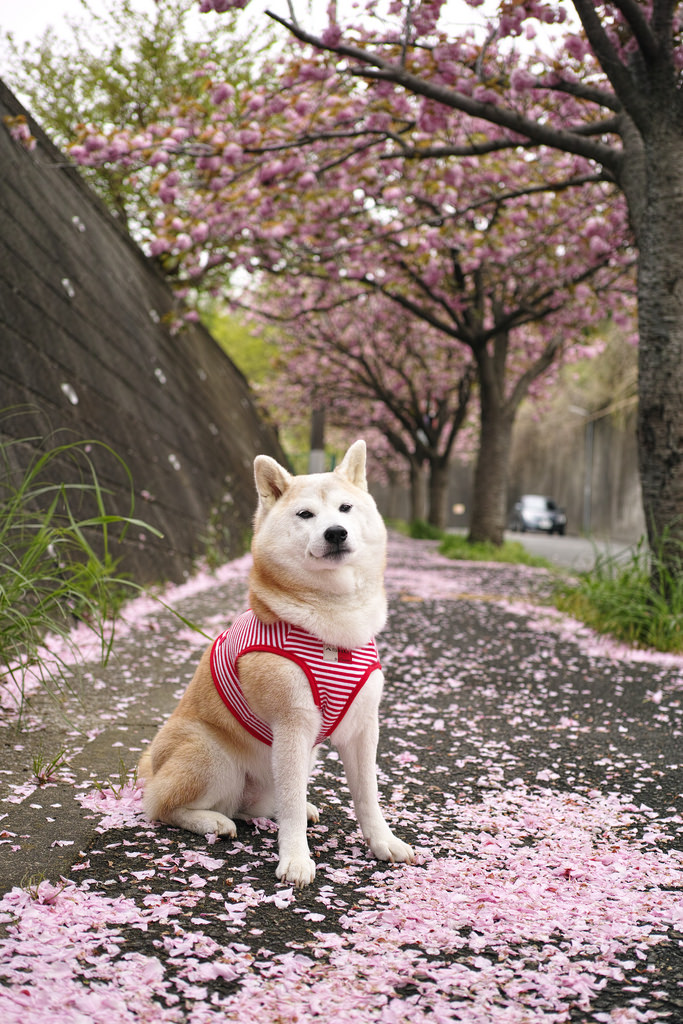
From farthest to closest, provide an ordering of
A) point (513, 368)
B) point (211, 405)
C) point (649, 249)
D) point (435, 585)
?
point (513, 368), point (211, 405), point (435, 585), point (649, 249)

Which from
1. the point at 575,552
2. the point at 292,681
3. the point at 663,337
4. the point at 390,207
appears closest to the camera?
the point at 292,681

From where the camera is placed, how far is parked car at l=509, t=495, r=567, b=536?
34281 millimetres

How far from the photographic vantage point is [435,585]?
9586 millimetres

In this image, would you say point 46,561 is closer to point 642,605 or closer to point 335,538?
point 335,538

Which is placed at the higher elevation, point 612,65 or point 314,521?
point 612,65

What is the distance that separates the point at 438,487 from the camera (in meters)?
21.9

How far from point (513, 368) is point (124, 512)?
1423 cm

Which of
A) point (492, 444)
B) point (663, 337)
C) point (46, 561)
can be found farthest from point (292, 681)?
point (492, 444)

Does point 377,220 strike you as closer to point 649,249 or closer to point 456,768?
point 649,249

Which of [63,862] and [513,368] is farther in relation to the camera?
[513,368]

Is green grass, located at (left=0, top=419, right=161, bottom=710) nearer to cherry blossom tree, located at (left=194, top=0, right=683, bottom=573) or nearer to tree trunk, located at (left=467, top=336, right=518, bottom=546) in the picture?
cherry blossom tree, located at (left=194, top=0, right=683, bottom=573)

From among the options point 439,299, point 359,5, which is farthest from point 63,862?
point 439,299

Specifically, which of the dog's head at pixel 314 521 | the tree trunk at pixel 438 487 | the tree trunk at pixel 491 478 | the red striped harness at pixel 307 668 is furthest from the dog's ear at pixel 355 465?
the tree trunk at pixel 438 487

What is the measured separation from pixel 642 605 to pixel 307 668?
13.5 ft
